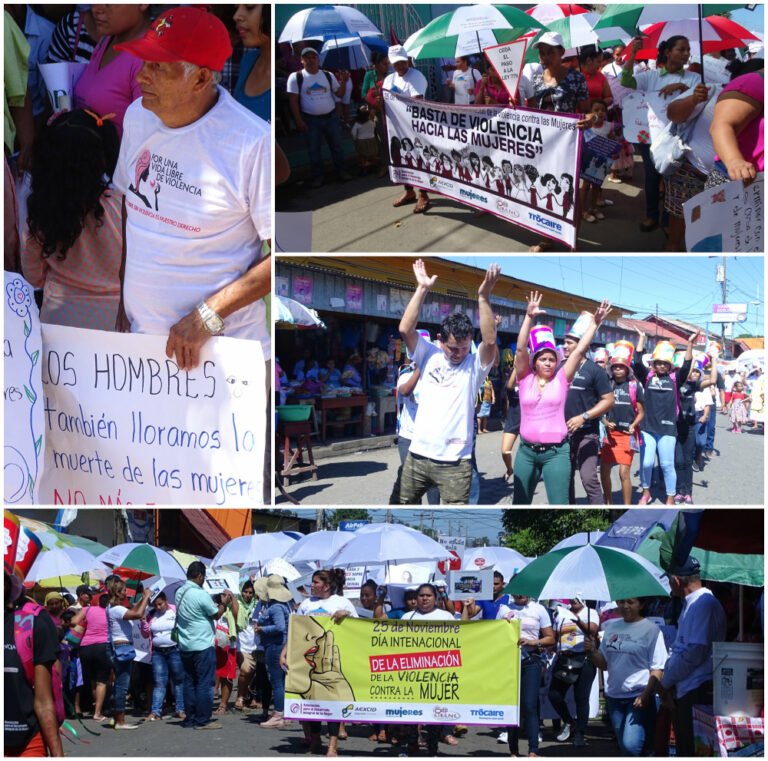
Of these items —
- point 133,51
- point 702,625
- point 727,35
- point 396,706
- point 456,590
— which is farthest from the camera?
point 456,590

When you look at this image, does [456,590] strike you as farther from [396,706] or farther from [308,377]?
[308,377]

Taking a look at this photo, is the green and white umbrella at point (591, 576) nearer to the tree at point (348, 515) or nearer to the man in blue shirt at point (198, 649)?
the tree at point (348, 515)

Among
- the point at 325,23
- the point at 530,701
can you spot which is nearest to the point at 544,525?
the point at 530,701

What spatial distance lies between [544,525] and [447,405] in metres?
3.34

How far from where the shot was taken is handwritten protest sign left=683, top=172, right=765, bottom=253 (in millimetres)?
4734

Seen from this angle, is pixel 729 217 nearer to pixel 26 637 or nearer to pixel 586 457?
pixel 586 457

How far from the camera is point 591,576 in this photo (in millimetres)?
5289

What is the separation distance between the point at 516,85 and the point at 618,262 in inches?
74.3

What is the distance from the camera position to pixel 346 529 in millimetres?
6188

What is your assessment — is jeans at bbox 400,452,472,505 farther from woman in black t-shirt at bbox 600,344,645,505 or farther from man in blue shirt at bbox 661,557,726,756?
man in blue shirt at bbox 661,557,726,756

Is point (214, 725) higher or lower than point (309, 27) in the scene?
lower

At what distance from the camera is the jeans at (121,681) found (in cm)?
639

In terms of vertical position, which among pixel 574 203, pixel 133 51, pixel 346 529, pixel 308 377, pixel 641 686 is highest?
pixel 133 51

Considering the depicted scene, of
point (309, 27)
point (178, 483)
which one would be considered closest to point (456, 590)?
point (178, 483)
